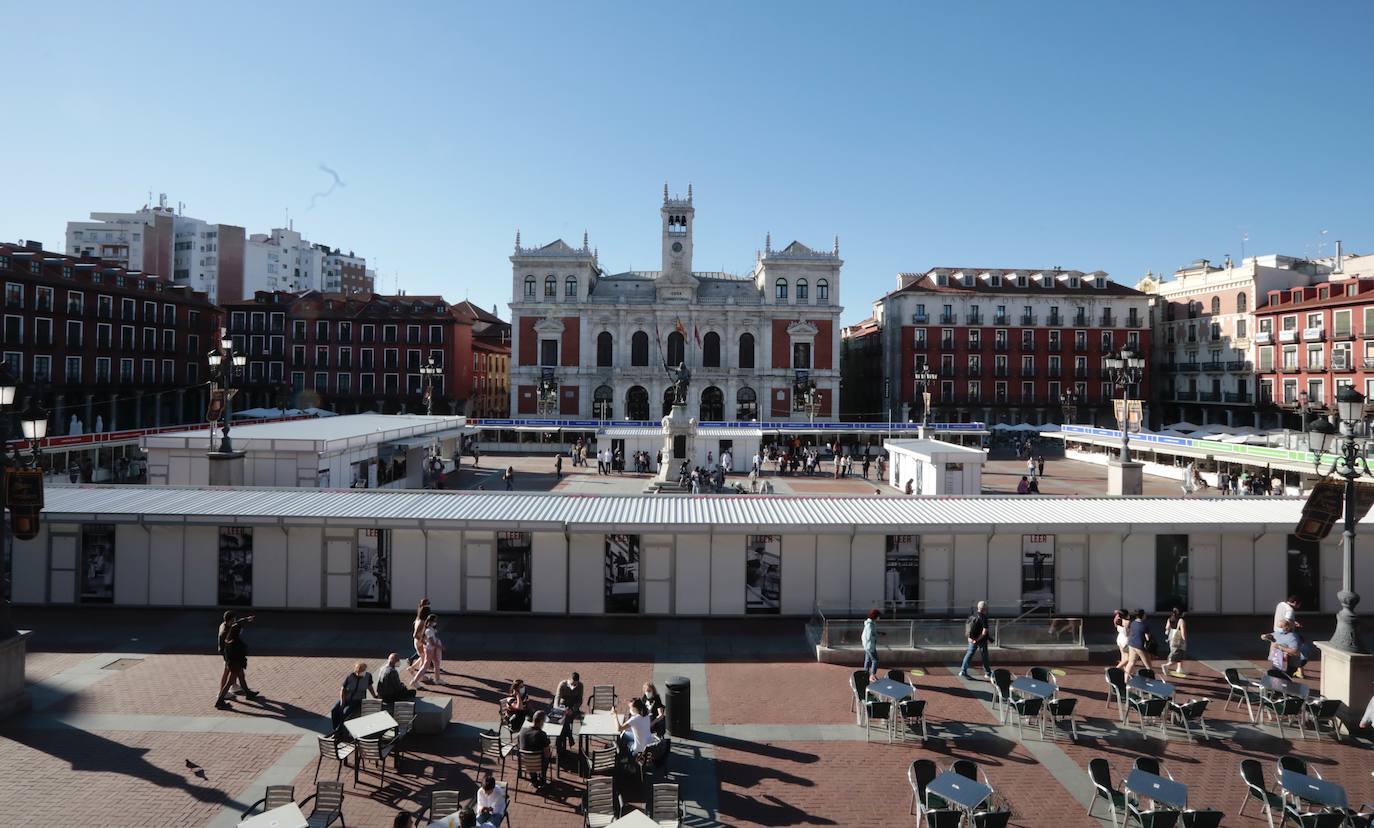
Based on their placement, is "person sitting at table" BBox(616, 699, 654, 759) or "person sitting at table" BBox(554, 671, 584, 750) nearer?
"person sitting at table" BBox(616, 699, 654, 759)

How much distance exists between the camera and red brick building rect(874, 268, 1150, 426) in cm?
7494

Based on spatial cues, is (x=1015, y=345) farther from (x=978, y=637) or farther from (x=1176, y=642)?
(x=978, y=637)

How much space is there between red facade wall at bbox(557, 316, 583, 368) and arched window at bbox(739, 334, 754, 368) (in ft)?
47.3

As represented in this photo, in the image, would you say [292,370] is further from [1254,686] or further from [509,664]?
[1254,686]

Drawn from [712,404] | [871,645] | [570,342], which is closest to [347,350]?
[570,342]

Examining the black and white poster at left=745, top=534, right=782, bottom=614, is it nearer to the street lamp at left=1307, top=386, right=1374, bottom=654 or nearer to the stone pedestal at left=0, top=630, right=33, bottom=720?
the street lamp at left=1307, top=386, right=1374, bottom=654

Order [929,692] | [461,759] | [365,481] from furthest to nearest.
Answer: [365,481]
[929,692]
[461,759]

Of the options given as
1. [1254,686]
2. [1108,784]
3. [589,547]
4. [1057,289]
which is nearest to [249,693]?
[589,547]

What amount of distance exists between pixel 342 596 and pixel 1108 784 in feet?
51.3

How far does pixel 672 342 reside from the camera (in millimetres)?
76688

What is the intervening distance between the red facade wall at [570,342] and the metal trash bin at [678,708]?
64.4m

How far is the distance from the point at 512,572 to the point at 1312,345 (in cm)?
6314

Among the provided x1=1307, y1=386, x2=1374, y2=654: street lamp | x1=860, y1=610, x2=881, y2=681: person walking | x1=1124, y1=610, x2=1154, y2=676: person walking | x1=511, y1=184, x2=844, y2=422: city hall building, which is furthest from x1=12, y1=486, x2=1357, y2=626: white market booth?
x1=511, y1=184, x2=844, y2=422: city hall building

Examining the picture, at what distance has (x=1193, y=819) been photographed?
9.45m
